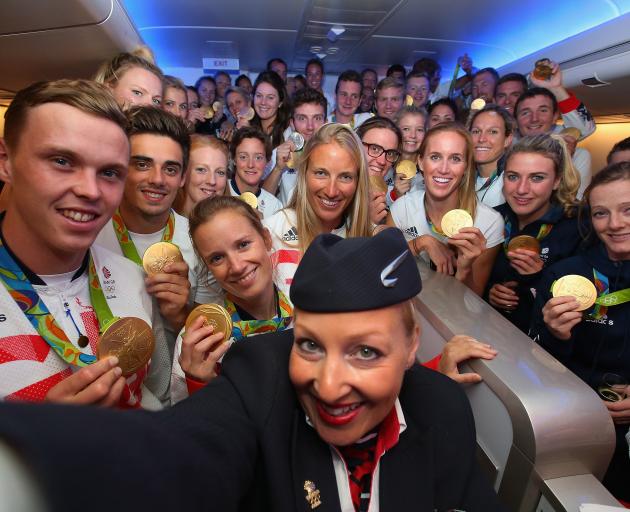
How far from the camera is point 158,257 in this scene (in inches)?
83.1

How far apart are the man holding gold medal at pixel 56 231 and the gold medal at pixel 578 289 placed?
2.04 meters

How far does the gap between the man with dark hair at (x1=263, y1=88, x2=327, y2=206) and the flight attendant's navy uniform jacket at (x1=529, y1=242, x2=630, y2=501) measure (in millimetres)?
3104

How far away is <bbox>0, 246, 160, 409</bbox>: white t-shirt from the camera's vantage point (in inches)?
52.9

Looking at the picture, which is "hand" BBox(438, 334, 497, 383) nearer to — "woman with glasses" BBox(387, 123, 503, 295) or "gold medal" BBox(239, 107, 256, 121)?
"woman with glasses" BBox(387, 123, 503, 295)

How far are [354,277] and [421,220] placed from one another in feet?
8.22

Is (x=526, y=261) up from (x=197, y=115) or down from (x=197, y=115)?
down

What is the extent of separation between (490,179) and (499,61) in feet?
22.0

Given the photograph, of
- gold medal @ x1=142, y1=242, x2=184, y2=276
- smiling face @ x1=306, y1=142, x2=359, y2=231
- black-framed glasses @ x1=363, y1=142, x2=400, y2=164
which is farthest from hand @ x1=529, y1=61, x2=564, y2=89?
gold medal @ x1=142, y1=242, x2=184, y2=276

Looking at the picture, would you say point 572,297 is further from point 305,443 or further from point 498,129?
point 498,129

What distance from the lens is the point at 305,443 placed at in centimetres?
109

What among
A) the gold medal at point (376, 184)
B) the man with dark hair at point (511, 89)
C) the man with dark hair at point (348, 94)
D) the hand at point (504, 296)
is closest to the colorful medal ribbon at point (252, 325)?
the gold medal at point (376, 184)

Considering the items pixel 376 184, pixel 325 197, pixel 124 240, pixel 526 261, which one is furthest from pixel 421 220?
pixel 124 240

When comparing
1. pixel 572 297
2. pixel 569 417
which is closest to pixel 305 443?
pixel 569 417

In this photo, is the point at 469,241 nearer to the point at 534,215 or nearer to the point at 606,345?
the point at 606,345
